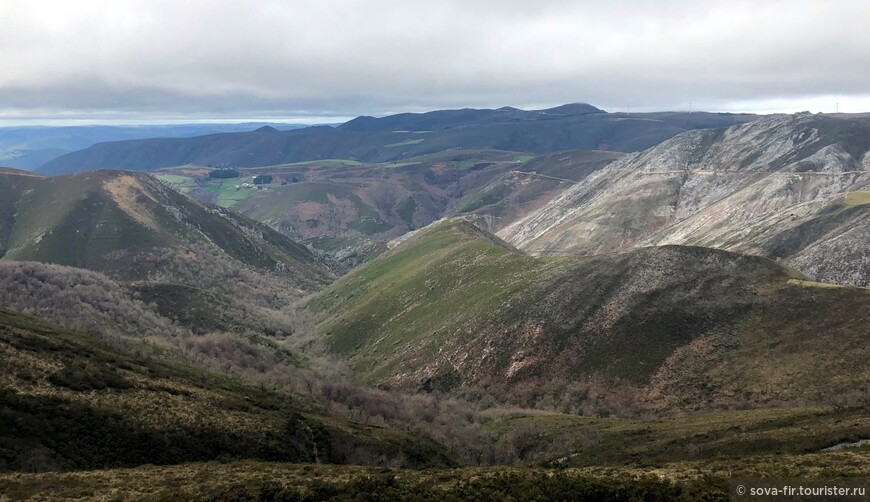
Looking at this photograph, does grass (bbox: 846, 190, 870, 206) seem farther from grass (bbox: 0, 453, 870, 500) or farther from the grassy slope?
grass (bbox: 0, 453, 870, 500)

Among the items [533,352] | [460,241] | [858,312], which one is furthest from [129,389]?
[460,241]

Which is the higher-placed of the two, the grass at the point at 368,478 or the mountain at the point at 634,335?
the grass at the point at 368,478

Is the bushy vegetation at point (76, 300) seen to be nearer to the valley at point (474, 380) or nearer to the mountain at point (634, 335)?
the valley at point (474, 380)

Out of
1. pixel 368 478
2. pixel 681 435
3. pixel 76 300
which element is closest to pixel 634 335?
pixel 681 435

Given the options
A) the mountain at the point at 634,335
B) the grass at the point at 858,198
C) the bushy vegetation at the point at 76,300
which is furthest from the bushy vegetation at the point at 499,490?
the grass at the point at 858,198

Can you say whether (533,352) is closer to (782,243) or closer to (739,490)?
(739,490)

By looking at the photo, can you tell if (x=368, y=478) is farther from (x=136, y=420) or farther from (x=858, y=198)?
(x=858, y=198)
